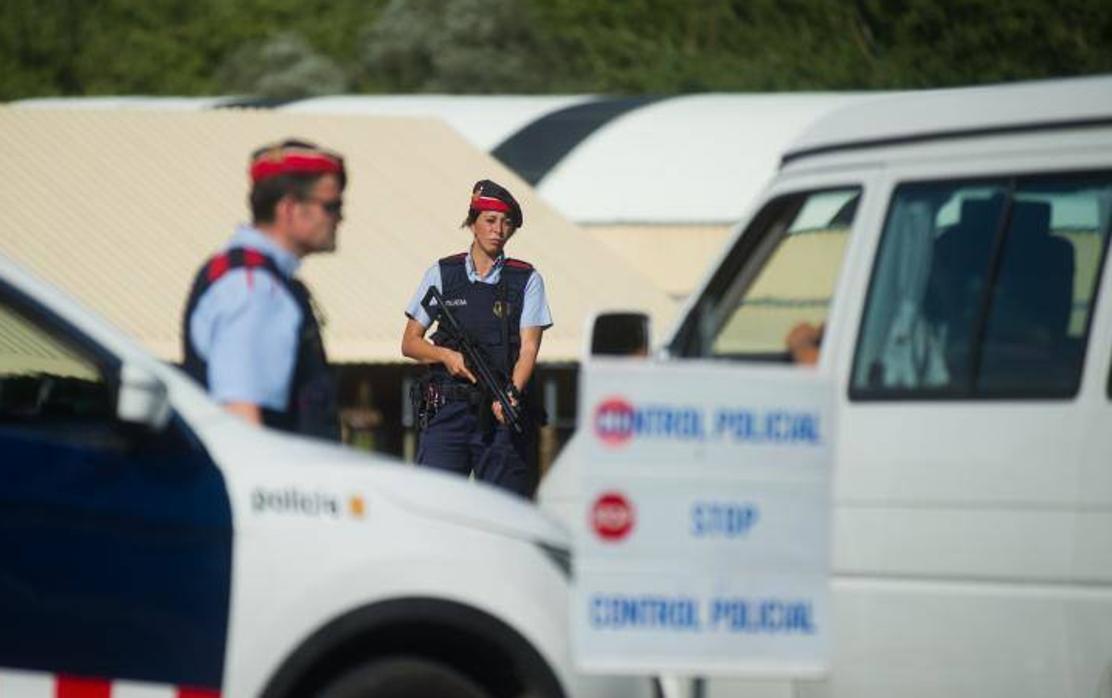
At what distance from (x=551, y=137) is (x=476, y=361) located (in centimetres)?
2413

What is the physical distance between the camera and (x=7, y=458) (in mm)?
7074

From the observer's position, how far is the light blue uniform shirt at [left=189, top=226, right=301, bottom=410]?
758 centimetres

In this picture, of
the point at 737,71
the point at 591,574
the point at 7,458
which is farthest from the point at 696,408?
the point at 737,71

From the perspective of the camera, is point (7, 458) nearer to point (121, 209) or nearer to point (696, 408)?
point (696, 408)

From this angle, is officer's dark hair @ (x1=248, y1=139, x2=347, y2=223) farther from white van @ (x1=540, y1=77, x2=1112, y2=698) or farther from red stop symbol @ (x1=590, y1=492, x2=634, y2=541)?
red stop symbol @ (x1=590, y1=492, x2=634, y2=541)

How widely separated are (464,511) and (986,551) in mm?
1496

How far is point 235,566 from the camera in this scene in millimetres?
7094

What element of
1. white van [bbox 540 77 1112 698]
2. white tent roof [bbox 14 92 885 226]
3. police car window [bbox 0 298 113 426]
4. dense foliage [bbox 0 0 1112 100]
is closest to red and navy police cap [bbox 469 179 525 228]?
police car window [bbox 0 298 113 426]

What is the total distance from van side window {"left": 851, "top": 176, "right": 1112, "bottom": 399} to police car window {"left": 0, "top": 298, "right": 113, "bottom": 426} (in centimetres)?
200

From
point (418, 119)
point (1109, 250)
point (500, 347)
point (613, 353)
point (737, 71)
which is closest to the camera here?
point (1109, 250)

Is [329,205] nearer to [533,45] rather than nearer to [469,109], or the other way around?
[469,109]

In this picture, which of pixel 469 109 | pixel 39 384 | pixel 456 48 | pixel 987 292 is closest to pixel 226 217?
pixel 469 109

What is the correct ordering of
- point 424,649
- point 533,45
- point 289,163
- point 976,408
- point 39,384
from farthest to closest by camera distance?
point 533,45 < point 39,384 < point 976,408 < point 289,163 < point 424,649

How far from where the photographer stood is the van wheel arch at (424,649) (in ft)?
23.3
